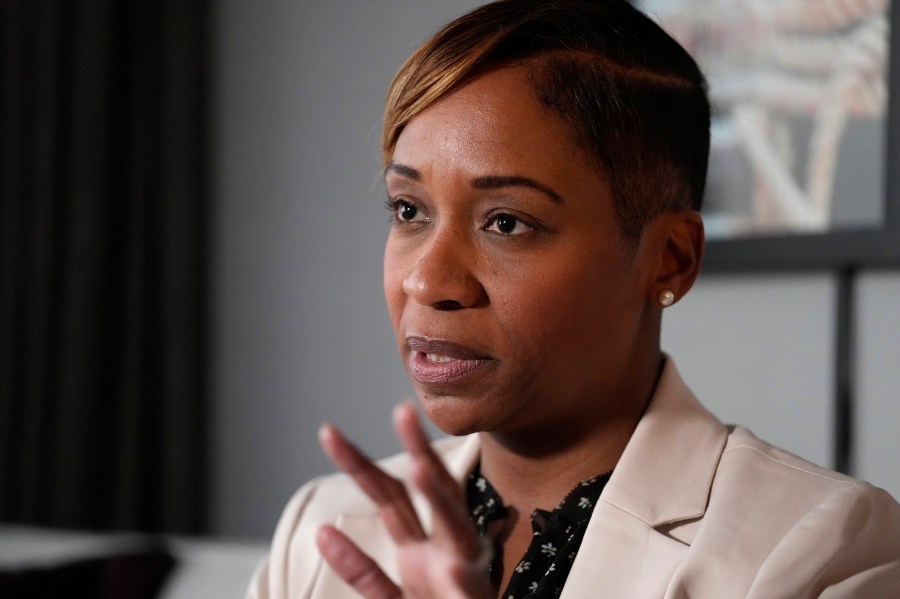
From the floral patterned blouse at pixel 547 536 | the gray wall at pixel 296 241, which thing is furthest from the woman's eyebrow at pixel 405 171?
the gray wall at pixel 296 241

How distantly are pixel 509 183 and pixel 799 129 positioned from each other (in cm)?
90

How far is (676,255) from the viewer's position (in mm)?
1144

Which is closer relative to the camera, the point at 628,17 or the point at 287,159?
the point at 628,17

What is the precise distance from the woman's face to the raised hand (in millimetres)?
218

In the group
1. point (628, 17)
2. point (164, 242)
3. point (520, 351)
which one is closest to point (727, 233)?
point (628, 17)

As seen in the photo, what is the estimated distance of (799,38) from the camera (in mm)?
1713

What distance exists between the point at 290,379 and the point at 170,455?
0.40 metres

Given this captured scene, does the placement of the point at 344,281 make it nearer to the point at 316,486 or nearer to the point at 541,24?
the point at 316,486

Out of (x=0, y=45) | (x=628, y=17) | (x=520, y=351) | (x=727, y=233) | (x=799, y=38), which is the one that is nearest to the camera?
(x=520, y=351)

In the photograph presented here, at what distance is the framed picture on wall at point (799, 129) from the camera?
162cm

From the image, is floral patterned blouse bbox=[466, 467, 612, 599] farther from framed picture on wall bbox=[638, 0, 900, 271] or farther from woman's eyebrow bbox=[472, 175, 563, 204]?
framed picture on wall bbox=[638, 0, 900, 271]

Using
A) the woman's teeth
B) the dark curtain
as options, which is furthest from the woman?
the dark curtain

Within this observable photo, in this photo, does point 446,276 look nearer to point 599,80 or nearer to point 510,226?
point 510,226

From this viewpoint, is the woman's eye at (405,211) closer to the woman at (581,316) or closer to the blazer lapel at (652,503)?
the woman at (581,316)
